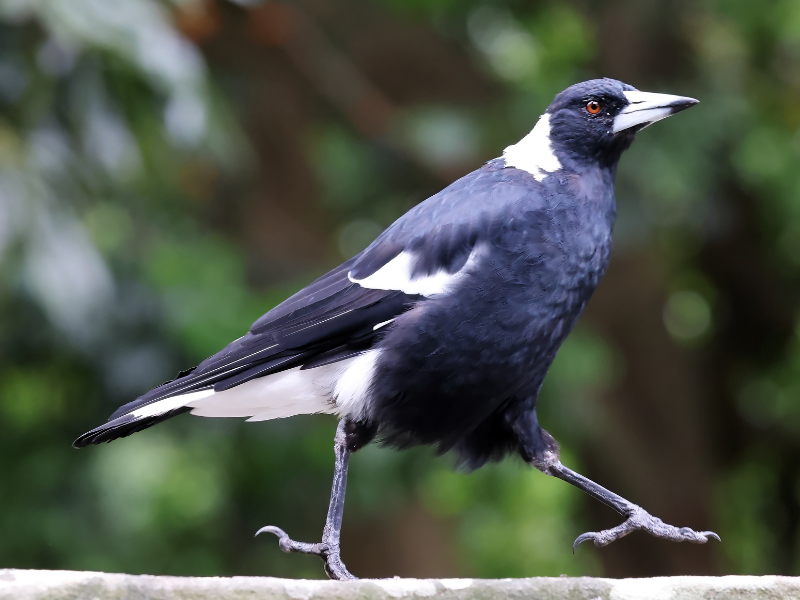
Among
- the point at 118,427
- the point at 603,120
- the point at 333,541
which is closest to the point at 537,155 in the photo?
the point at 603,120

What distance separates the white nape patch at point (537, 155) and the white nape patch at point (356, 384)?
23.2 inches

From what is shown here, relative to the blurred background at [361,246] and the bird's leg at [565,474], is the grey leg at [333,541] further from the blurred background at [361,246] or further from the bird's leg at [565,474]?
the blurred background at [361,246]

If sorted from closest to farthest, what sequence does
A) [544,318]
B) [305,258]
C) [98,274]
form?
[544,318] < [98,274] < [305,258]

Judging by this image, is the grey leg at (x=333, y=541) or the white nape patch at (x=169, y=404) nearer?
the grey leg at (x=333, y=541)

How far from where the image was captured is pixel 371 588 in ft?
5.05

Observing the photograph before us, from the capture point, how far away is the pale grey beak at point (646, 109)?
2.26 meters

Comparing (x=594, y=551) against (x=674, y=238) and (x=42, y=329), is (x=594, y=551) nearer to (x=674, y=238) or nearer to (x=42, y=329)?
(x=674, y=238)

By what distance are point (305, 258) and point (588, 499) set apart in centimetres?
213

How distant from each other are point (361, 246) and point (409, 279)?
318cm

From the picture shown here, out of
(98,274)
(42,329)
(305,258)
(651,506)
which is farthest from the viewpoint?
(651,506)

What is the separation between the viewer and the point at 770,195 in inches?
188

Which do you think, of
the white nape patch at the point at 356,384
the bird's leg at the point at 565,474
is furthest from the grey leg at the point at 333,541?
the bird's leg at the point at 565,474

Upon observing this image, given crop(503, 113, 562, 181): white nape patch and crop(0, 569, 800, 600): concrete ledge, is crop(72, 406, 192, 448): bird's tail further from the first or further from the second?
crop(503, 113, 562, 181): white nape patch

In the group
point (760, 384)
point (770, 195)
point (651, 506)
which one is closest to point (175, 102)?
point (770, 195)
